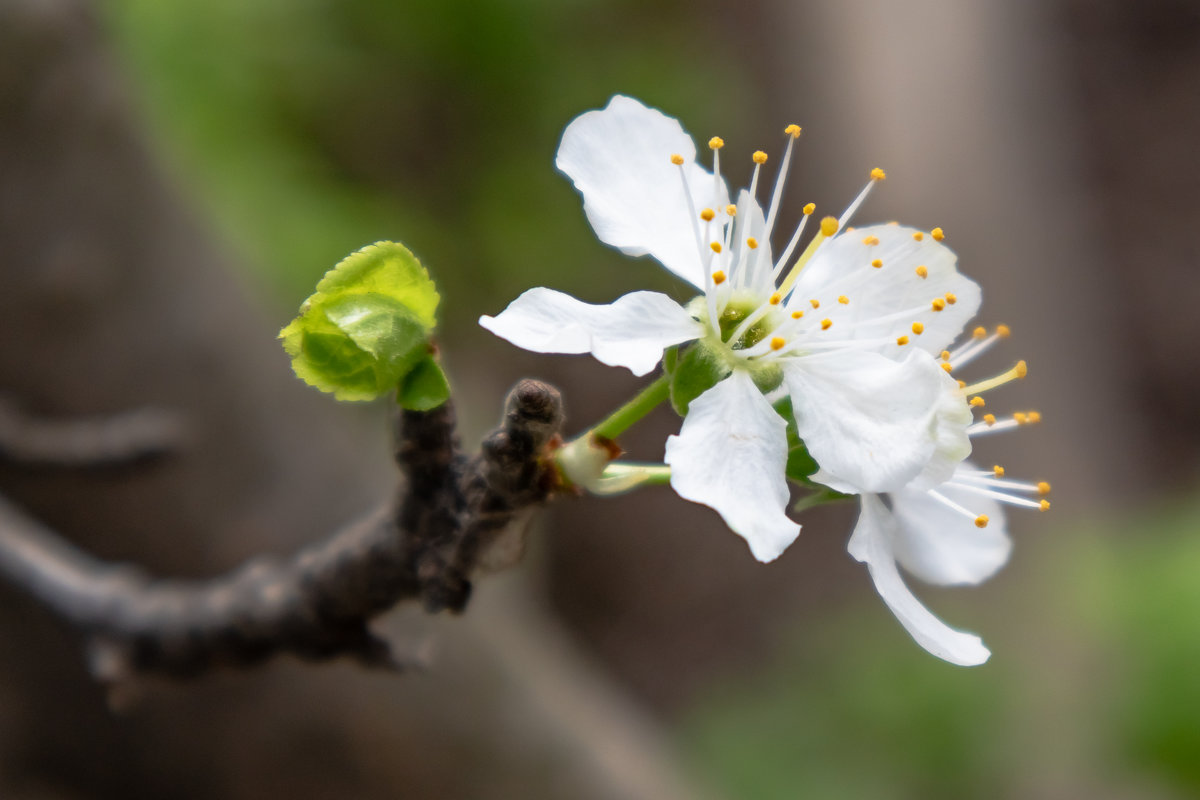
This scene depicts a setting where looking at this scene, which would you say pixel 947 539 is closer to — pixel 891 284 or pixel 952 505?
pixel 952 505

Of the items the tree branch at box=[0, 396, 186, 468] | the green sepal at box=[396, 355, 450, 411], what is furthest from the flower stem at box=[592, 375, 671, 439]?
the tree branch at box=[0, 396, 186, 468]

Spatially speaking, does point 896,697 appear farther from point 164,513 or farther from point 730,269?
point 730,269

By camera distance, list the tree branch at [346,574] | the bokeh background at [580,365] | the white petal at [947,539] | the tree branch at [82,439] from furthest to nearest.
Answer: the bokeh background at [580,365], the tree branch at [82,439], the white petal at [947,539], the tree branch at [346,574]

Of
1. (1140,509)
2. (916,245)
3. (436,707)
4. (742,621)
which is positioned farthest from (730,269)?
(1140,509)

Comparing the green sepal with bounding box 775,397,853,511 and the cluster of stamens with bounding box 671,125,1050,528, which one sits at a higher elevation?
the cluster of stamens with bounding box 671,125,1050,528

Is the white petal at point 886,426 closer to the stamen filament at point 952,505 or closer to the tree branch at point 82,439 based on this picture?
the stamen filament at point 952,505

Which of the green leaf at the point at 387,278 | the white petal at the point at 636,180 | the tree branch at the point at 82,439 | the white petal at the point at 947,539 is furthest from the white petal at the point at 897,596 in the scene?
the tree branch at the point at 82,439

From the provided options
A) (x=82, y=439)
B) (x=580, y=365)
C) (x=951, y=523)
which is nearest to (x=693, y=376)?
(x=951, y=523)

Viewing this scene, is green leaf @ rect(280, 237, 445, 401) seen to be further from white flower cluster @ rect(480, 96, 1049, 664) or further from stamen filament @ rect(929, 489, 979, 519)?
stamen filament @ rect(929, 489, 979, 519)
